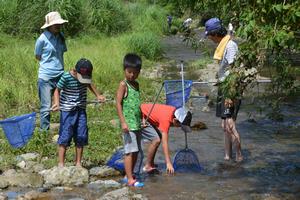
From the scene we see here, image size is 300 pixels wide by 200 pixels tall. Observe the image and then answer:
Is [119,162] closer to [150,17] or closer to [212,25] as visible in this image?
[212,25]

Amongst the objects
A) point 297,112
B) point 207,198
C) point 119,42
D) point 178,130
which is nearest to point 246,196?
point 207,198

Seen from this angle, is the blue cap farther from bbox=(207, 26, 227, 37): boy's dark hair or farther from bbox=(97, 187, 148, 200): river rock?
bbox=(97, 187, 148, 200): river rock

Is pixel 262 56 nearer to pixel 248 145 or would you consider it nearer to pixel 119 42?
pixel 248 145

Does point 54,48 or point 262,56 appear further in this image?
point 54,48

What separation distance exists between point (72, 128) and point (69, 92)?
396 mm

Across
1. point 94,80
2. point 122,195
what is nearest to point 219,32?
point 122,195

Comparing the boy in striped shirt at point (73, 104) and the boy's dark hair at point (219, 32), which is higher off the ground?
the boy's dark hair at point (219, 32)

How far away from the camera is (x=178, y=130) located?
340 inches

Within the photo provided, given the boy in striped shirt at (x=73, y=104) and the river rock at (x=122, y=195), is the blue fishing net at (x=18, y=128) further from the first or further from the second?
the river rock at (x=122, y=195)

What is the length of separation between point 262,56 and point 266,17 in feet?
0.97

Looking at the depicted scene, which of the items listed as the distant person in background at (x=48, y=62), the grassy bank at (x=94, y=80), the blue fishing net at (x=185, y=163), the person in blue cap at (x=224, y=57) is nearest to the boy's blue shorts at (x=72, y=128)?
the grassy bank at (x=94, y=80)

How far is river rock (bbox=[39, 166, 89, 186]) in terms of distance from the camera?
574 cm

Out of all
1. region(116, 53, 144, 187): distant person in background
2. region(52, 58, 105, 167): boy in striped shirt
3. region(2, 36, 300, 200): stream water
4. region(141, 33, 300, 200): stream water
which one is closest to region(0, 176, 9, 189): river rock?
region(2, 36, 300, 200): stream water

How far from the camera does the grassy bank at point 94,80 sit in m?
6.80
